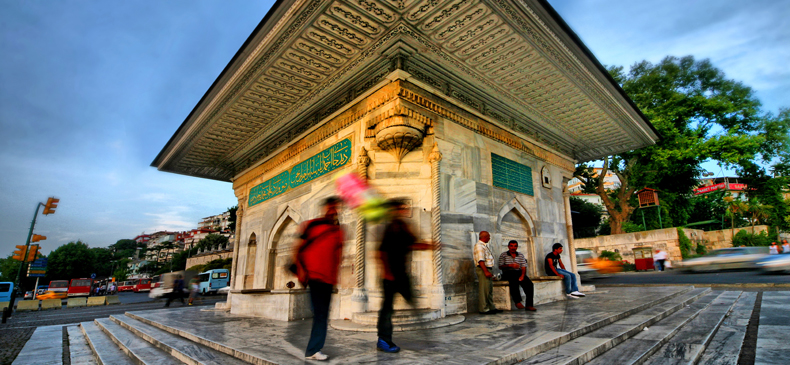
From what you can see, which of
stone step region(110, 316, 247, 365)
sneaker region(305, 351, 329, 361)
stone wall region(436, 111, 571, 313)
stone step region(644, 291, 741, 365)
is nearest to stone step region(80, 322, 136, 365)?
stone step region(110, 316, 247, 365)

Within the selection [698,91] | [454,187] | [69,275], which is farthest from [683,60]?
[69,275]

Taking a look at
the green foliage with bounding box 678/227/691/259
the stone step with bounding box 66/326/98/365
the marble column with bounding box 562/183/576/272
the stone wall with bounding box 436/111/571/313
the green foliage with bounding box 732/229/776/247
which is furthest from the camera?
the green foliage with bounding box 732/229/776/247

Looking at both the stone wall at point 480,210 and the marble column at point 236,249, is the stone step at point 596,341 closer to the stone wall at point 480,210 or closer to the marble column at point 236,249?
the stone wall at point 480,210

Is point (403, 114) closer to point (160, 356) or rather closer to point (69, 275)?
point (160, 356)

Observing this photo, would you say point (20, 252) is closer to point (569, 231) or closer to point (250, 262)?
point (250, 262)

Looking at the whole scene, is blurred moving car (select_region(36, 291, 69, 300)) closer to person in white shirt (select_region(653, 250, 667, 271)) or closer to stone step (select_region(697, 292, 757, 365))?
stone step (select_region(697, 292, 757, 365))

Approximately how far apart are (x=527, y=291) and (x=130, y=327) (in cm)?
610

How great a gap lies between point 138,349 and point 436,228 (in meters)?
3.90

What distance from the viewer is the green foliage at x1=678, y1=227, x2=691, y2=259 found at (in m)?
19.3

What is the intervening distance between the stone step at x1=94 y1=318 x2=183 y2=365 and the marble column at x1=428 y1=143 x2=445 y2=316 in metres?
3.19

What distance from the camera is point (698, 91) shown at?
22078 millimetres

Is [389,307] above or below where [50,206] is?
below

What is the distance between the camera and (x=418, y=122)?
571 centimetres

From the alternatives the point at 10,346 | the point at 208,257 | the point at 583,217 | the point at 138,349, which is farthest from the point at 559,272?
the point at 208,257
